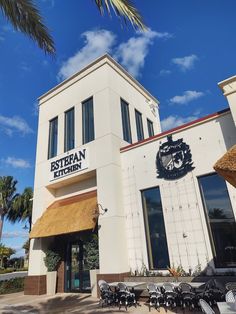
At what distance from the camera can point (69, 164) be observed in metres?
15.1

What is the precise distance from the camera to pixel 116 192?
1277cm

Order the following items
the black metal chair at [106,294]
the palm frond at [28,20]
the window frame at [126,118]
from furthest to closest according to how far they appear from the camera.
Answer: the window frame at [126,118], the black metal chair at [106,294], the palm frond at [28,20]

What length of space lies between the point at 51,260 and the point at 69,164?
223 inches

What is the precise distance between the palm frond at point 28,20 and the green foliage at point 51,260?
1149cm

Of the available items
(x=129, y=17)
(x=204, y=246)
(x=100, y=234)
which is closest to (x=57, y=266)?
(x=100, y=234)

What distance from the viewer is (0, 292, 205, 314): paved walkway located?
9.24 m

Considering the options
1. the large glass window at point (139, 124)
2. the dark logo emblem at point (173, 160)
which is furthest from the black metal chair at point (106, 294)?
the large glass window at point (139, 124)

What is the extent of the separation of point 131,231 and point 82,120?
7.62 m

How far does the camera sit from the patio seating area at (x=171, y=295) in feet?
27.0

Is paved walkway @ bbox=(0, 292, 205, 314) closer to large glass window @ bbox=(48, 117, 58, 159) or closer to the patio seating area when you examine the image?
the patio seating area

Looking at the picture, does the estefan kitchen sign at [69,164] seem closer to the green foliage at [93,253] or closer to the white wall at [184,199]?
the white wall at [184,199]

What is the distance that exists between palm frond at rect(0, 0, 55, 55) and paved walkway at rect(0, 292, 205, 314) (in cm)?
928

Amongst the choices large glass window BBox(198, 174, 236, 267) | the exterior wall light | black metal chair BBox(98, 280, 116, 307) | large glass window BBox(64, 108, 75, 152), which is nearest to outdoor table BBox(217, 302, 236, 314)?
large glass window BBox(198, 174, 236, 267)

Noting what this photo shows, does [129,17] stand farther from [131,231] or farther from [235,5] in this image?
[131,231]
